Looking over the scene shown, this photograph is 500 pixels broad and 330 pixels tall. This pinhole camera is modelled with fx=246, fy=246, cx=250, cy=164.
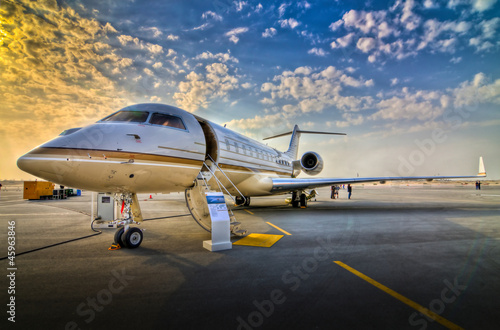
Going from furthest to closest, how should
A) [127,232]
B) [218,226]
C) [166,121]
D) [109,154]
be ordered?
[166,121] → [127,232] → [218,226] → [109,154]

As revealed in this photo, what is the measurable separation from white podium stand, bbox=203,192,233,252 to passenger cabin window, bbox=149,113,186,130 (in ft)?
6.74

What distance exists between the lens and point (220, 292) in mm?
3320

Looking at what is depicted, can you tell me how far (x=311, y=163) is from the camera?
56.5ft

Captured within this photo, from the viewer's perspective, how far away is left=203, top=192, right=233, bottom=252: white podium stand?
5605 mm

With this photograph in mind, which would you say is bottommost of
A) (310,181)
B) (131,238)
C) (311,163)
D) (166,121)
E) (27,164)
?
(131,238)

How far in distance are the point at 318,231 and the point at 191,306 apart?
5480 millimetres

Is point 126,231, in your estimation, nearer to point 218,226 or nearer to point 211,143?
point 218,226

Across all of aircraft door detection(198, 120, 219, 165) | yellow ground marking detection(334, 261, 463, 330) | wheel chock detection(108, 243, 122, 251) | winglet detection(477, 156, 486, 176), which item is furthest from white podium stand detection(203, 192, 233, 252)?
winglet detection(477, 156, 486, 176)

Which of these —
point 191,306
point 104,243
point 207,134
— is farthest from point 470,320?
point 207,134

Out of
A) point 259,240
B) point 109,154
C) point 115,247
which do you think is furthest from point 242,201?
point 109,154

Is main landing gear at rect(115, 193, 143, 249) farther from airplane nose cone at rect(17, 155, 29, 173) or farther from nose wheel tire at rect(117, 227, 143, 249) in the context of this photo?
airplane nose cone at rect(17, 155, 29, 173)

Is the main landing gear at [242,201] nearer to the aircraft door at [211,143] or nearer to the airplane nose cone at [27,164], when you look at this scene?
the aircraft door at [211,143]

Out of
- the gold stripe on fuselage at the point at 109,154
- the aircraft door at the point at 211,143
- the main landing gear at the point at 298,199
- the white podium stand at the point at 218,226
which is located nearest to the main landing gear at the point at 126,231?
the gold stripe on fuselage at the point at 109,154

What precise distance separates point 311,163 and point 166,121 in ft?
41.5
